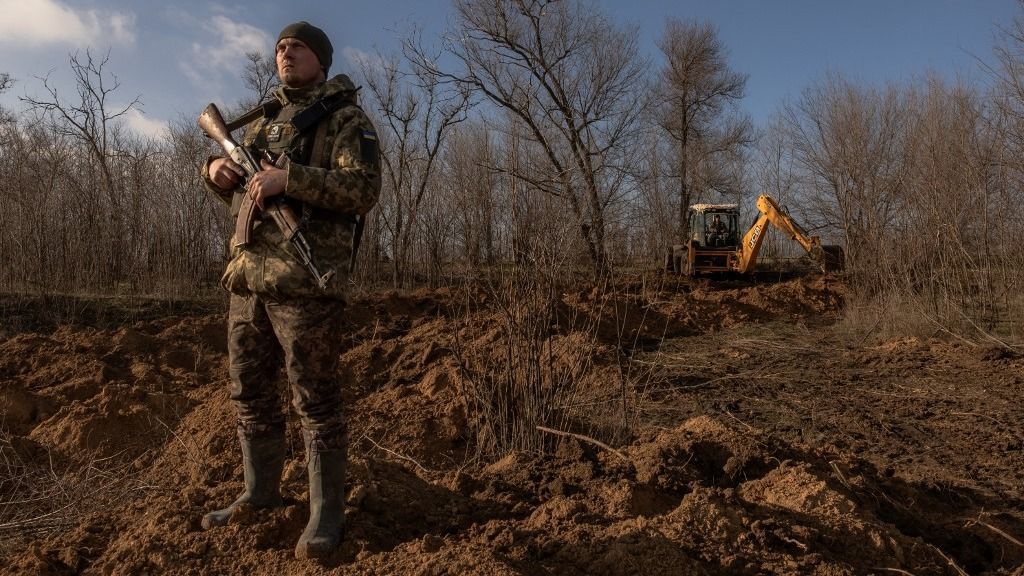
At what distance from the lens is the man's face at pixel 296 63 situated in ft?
7.36

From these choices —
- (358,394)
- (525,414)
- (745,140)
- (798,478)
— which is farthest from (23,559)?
(745,140)

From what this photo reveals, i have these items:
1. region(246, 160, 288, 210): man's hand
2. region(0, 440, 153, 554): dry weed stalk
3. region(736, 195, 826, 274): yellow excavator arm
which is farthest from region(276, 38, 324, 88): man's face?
region(736, 195, 826, 274): yellow excavator arm

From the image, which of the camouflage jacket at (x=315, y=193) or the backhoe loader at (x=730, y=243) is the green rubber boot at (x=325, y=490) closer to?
the camouflage jacket at (x=315, y=193)

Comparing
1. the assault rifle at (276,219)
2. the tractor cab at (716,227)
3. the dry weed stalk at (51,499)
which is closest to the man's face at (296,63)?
the assault rifle at (276,219)

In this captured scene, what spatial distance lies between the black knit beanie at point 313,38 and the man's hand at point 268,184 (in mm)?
488

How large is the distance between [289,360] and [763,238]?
14.4m

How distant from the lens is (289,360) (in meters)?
2.14

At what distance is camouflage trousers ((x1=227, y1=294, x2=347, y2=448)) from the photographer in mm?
2117

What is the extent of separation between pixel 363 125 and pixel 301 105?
9.7 inches

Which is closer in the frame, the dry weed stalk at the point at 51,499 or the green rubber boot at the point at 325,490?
the green rubber boot at the point at 325,490

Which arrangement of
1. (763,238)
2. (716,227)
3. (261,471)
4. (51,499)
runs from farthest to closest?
(716,227), (763,238), (51,499), (261,471)

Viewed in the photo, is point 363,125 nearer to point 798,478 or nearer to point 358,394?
point 798,478

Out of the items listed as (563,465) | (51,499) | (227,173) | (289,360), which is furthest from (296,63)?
(51,499)

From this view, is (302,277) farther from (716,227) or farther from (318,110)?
(716,227)
